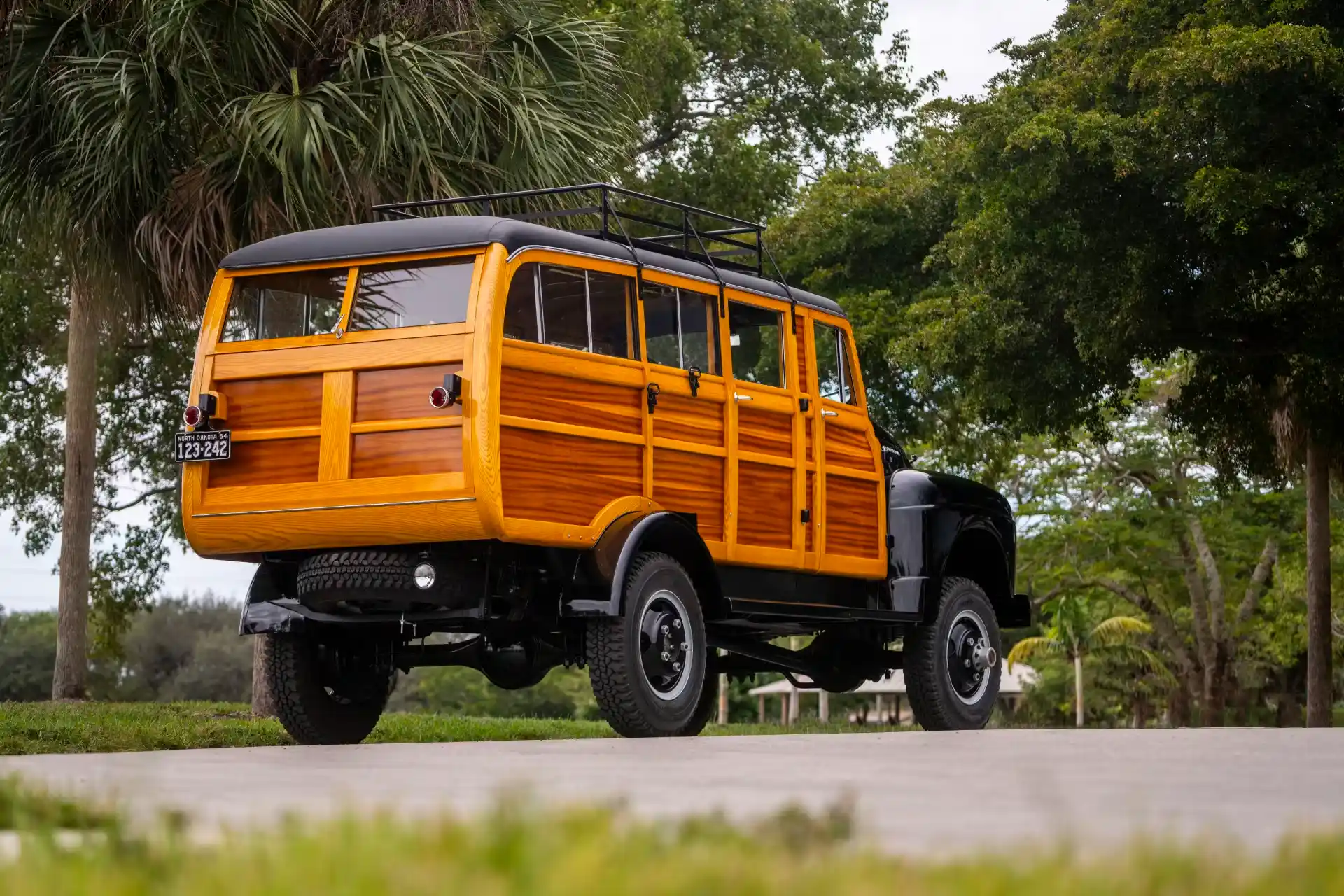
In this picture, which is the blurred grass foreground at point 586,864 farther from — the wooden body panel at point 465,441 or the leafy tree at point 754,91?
the leafy tree at point 754,91

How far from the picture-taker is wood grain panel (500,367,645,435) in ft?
28.9

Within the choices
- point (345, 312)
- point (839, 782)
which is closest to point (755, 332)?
point (345, 312)

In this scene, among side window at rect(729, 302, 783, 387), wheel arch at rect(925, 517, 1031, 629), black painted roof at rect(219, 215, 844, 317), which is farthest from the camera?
wheel arch at rect(925, 517, 1031, 629)

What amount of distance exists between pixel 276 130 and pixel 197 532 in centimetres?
617

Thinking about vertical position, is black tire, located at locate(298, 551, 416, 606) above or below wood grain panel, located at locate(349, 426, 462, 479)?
below

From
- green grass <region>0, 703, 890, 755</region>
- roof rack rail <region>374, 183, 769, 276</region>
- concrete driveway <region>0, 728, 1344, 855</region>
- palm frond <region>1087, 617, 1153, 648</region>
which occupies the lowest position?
green grass <region>0, 703, 890, 755</region>

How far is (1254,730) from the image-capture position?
380 inches

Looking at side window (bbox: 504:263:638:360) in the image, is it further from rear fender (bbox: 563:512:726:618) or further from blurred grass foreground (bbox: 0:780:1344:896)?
blurred grass foreground (bbox: 0:780:1344:896)

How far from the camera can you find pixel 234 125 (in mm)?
15086

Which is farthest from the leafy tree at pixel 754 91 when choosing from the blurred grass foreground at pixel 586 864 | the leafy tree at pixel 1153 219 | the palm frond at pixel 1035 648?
the palm frond at pixel 1035 648

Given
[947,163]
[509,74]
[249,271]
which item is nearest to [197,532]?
[249,271]

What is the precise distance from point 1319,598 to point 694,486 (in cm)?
1539

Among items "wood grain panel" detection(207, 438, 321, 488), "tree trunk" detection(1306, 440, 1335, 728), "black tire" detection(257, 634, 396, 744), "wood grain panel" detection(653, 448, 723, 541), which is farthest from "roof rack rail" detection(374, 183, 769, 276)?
"tree trunk" detection(1306, 440, 1335, 728)

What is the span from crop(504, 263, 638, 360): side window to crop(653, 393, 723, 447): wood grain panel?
0.35 m
